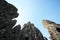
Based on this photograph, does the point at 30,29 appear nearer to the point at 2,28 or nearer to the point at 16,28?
the point at 16,28

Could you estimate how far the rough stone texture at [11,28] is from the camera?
37487mm

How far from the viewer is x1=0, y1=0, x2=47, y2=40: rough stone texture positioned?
3749 centimetres

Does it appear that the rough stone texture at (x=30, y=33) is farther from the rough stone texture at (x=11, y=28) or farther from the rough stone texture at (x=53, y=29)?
the rough stone texture at (x=53, y=29)

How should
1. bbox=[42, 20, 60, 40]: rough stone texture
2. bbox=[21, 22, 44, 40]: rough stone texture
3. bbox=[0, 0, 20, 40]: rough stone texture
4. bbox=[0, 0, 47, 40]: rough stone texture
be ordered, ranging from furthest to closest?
bbox=[42, 20, 60, 40]: rough stone texture < bbox=[21, 22, 44, 40]: rough stone texture < bbox=[0, 0, 47, 40]: rough stone texture < bbox=[0, 0, 20, 40]: rough stone texture

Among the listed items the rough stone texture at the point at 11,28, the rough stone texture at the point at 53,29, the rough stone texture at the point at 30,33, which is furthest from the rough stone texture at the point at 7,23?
the rough stone texture at the point at 53,29

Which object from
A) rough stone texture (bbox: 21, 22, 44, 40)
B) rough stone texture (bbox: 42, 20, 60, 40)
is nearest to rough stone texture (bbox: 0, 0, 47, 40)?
rough stone texture (bbox: 21, 22, 44, 40)

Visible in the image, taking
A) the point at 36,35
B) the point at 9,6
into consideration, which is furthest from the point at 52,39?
the point at 9,6

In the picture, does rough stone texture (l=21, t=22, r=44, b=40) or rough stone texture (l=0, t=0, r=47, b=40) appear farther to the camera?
rough stone texture (l=21, t=22, r=44, b=40)

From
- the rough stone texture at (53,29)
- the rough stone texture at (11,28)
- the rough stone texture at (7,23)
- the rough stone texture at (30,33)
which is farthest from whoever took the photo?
the rough stone texture at (53,29)

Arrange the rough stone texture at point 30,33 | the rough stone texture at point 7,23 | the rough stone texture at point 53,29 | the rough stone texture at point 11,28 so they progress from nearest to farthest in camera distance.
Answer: the rough stone texture at point 7,23 < the rough stone texture at point 11,28 < the rough stone texture at point 30,33 < the rough stone texture at point 53,29

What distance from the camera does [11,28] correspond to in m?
41.4

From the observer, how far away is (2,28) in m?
37.6

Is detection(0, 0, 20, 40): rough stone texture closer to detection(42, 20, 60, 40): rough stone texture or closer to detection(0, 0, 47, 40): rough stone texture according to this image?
detection(0, 0, 47, 40): rough stone texture

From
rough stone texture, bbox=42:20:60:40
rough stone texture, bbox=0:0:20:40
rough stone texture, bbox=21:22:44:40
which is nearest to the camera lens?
rough stone texture, bbox=0:0:20:40
